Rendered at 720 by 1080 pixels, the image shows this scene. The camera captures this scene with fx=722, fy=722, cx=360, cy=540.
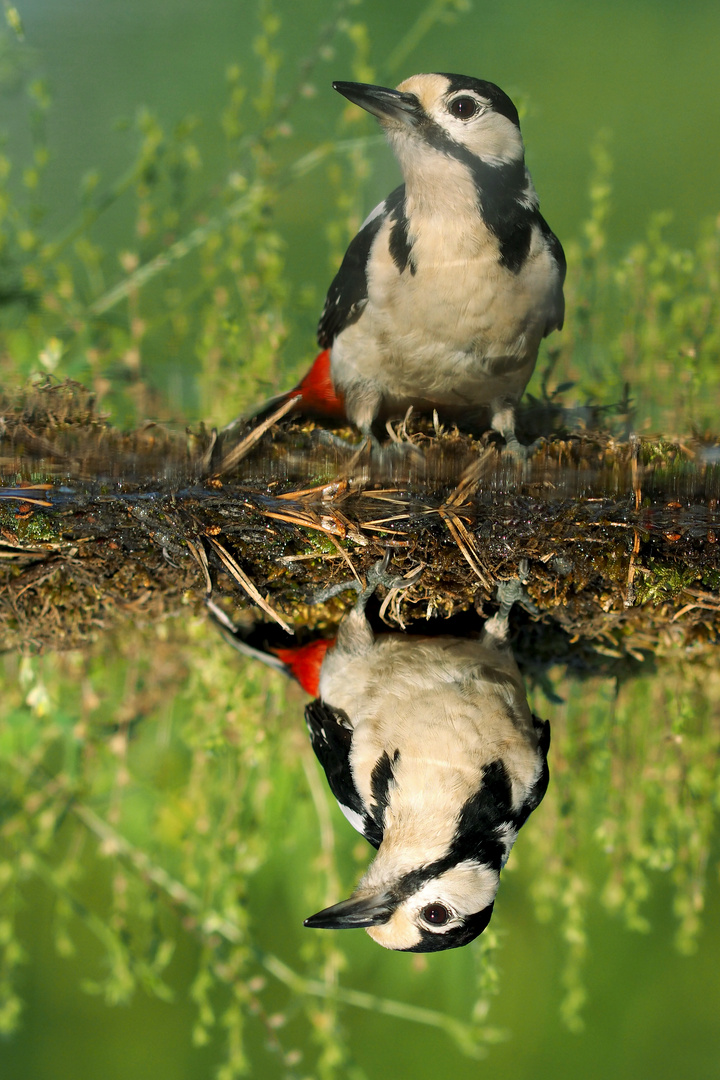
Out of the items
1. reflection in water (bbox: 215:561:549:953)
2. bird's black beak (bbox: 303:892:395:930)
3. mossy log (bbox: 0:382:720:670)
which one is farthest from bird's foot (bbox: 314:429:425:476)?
bird's black beak (bbox: 303:892:395:930)

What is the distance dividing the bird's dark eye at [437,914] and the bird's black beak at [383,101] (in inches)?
32.9

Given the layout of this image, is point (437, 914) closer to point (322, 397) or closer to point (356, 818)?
point (356, 818)

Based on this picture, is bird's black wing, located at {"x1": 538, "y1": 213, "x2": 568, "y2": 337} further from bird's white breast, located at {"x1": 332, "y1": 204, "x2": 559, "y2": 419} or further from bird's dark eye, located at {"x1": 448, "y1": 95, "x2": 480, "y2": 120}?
bird's dark eye, located at {"x1": 448, "y1": 95, "x2": 480, "y2": 120}

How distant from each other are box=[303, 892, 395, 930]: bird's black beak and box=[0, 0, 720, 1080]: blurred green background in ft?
1.52

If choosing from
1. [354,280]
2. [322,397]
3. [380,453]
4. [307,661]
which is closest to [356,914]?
[307,661]

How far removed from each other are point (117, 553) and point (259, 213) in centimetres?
87

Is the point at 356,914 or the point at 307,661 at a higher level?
the point at 307,661

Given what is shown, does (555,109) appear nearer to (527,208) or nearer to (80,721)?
(527,208)

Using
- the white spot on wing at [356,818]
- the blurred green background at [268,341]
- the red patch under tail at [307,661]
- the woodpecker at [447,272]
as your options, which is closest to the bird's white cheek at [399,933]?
the white spot on wing at [356,818]

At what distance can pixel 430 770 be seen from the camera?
802mm

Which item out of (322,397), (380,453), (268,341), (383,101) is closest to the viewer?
(383,101)

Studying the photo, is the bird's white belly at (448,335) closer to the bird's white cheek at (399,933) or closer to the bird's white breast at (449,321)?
the bird's white breast at (449,321)

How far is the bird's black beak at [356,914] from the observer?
744mm

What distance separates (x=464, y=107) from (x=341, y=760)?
76cm
